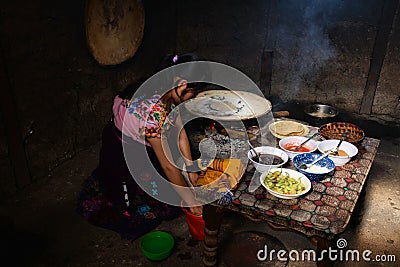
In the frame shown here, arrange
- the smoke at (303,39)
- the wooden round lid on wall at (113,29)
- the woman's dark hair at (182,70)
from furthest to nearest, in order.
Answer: the smoke at (303,39)
the wooden round lid on wall at (113,29)
the woman's dark hair at (182,70)

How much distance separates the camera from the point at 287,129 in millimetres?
3445

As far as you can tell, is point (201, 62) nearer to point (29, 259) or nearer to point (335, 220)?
point (335, 220)

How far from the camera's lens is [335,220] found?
7.89 ft

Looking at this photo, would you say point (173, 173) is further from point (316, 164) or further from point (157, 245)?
point (316, 164)

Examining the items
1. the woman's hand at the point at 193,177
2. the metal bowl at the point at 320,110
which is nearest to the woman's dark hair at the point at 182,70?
the woman's hand at the point at 193,177

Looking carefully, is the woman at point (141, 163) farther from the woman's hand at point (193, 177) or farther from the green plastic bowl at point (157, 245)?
the green plastic bowl at point (157, 245)

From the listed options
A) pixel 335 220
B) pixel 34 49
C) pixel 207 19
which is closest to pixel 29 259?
pixel 34 49

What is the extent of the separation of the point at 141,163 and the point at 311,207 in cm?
165

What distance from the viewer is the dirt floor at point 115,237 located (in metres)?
3.36

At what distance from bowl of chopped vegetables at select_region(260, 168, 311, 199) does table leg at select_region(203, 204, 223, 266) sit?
421mm

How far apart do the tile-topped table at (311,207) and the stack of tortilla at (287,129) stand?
0.45 metres

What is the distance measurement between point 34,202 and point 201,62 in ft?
7.93

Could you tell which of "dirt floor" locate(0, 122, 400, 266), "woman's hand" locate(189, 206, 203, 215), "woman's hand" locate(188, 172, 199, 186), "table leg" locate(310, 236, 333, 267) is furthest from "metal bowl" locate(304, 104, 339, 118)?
"table leg" locate(310, 236, 333, 267)

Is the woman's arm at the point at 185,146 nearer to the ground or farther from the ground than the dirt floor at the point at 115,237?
farther from the ground
